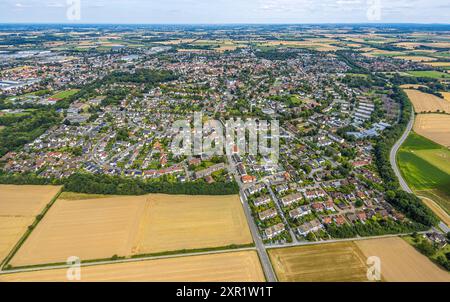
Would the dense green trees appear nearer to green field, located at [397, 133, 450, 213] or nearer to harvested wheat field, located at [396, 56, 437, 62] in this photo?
green field, located at [397, 133, 450, 213]

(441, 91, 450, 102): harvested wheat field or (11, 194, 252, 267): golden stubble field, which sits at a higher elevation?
(441, 91, 450, 102): harvested wheat field

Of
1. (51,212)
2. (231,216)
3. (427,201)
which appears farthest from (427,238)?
(51,212)

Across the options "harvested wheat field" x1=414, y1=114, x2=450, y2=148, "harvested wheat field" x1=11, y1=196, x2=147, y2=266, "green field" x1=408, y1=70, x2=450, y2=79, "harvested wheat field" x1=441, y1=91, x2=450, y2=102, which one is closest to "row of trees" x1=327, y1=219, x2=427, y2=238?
"harvested wheat field" x1=11, y1=196, x2=147, y2=266

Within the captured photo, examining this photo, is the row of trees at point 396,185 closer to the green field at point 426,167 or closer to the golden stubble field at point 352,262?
the green field at point 426,167

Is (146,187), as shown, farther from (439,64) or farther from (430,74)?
(439,64)

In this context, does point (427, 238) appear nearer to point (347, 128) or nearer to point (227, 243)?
point (227, 243)
